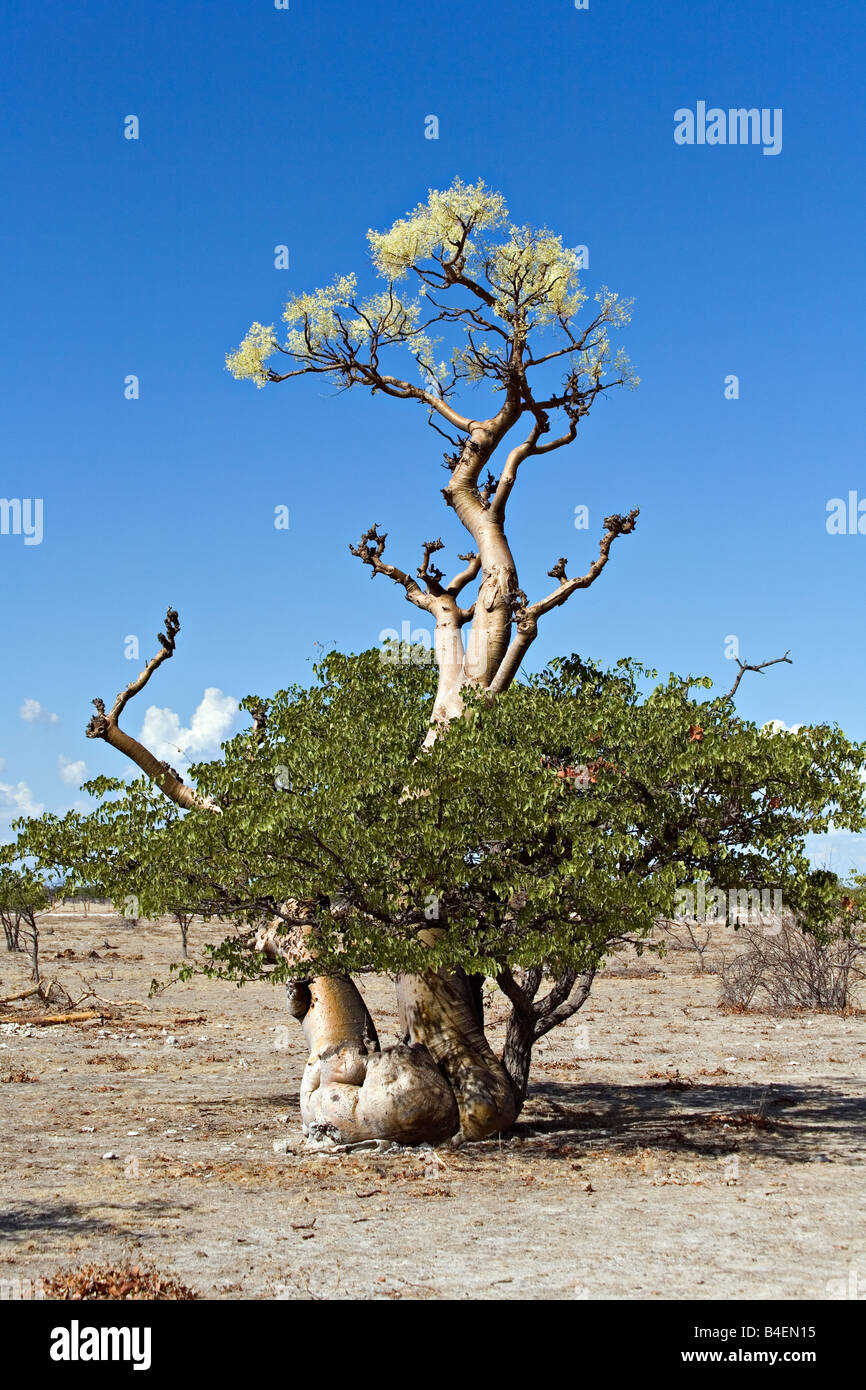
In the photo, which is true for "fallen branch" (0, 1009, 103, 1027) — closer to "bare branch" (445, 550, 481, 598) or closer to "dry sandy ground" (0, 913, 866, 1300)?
"dry sandy ground" (0, 913, 866, 1300)

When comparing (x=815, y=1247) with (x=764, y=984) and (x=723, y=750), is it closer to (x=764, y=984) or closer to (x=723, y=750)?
(x=723, y=750)

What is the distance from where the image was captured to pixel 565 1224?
449 inches

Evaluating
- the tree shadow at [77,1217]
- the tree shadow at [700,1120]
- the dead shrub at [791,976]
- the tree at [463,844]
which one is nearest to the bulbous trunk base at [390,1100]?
the tree at [463,844]

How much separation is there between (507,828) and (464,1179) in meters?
4.02

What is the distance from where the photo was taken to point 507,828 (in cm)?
1309

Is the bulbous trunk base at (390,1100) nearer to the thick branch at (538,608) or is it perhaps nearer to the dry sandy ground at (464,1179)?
the dry sandy ground at (464,1179)

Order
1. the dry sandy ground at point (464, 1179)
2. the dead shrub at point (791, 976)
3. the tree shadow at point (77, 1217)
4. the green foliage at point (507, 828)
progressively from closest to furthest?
the dry sandy ground at point (464, 1179) → the tree shadow at point (77, 1217) → the green foliage at point (507, 828) → the dead shrub at point (791, 976)

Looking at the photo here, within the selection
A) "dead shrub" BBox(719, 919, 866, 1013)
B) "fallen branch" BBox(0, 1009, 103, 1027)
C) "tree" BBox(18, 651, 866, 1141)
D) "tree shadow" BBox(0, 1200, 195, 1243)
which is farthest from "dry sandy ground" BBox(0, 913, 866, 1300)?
"dead shrub" BBox(719, 919, 866, 1013)

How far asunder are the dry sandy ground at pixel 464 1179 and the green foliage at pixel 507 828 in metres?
2.41

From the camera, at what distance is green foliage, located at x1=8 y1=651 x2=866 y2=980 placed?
42.5 feet

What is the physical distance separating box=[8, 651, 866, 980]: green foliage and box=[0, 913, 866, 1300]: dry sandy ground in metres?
2.41

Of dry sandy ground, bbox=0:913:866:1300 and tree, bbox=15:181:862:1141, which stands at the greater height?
tree, bbox=15:181:862:1141

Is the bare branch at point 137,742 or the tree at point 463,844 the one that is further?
the bare branch at point 137,742

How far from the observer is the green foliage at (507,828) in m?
12.9
